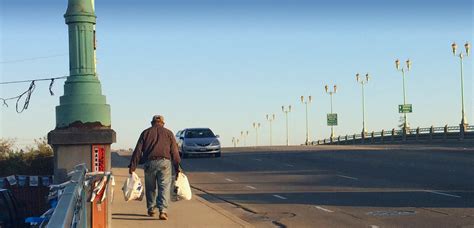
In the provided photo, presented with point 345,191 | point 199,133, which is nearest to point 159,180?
point 345,191

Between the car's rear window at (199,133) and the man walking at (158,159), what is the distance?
2367 centimetres

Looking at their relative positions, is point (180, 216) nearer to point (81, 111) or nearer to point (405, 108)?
point (81, 111)

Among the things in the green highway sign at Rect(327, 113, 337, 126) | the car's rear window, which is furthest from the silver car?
the green highway sign at Rect(327, 113, 337, 126)

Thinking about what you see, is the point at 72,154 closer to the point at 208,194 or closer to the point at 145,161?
the point at 145,161

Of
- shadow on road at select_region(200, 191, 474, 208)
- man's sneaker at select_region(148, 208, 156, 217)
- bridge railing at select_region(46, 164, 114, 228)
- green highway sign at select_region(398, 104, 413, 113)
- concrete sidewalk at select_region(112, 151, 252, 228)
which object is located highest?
green highway sign at select_region(398, 104, 413, 113)

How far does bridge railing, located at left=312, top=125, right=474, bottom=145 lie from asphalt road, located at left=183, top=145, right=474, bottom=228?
34283 mm

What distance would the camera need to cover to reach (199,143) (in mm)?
34500

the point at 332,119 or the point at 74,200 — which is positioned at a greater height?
the point at 332,119

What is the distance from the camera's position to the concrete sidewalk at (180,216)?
440 inches

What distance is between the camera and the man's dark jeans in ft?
37.1

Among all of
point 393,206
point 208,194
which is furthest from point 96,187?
point 208,194

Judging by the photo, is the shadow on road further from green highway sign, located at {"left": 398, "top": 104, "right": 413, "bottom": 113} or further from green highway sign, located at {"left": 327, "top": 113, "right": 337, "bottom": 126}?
green highway sign, located at {"left": 327, "top": 113, "right": 337, "bottom": 126}

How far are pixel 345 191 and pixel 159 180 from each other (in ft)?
22.5

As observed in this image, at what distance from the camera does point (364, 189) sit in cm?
1720
